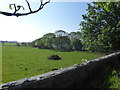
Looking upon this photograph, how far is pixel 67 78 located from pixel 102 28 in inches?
883

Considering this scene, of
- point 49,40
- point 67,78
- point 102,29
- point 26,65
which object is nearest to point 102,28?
point 102,29

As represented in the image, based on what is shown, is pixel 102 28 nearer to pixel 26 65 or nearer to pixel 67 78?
pixel 26 65

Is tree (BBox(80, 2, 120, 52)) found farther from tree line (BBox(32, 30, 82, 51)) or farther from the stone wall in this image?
tree line (BBox(32, 30, 82, 51))

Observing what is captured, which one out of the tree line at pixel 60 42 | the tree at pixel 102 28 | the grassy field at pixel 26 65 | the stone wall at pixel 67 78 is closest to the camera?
the stone wall at pixel 67 78

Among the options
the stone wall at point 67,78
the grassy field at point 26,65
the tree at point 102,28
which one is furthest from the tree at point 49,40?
the stone wall at point 67,78

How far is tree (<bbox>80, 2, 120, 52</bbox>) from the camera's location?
25031 mm

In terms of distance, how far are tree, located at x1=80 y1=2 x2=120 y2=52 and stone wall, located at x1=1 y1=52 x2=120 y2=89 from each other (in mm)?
15666

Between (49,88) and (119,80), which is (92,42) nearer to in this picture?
(119,80)

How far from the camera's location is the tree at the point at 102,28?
82.1 feet

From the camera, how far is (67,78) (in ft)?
20.8

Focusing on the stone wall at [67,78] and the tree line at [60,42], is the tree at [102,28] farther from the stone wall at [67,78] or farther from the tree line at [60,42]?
the tree line at [60,42]

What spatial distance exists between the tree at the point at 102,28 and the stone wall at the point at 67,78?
15.7 meters

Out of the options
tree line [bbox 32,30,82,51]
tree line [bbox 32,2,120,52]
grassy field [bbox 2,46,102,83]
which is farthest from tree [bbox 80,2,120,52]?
tree line [bbox 32,30,82,51]

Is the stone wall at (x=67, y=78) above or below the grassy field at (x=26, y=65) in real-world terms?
above
